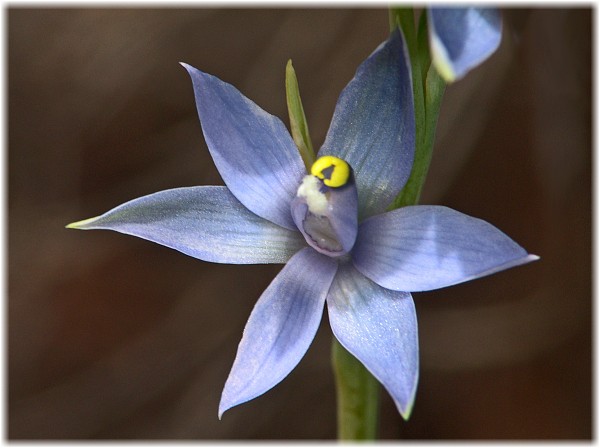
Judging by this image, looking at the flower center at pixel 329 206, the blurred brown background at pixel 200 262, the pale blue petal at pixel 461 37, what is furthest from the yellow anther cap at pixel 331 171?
the blurred brown background at pixel 200 262

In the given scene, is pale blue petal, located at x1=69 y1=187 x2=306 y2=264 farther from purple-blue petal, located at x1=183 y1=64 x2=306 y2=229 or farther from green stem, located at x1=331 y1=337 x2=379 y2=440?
green stem, located at x1=331 y1=337 x2=379 y2=440

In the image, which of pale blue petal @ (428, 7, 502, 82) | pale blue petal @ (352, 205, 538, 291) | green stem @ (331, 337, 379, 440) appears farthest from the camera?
green stem @ (331, 337, 379, 440)

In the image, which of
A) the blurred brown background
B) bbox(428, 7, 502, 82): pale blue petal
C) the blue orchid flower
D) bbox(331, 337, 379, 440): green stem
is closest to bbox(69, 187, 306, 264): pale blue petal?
the blue orchid flower

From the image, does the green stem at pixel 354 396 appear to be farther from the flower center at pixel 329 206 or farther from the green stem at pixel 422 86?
the green stem at pixel 422 86

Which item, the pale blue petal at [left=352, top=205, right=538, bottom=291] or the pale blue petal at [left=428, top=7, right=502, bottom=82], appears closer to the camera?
the pale blue petal at [left=428, top=7, right=502, bottom=82]

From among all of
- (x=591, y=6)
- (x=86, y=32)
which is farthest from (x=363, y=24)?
(x=86, y=32)

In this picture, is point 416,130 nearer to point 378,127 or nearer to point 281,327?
point 378,127
